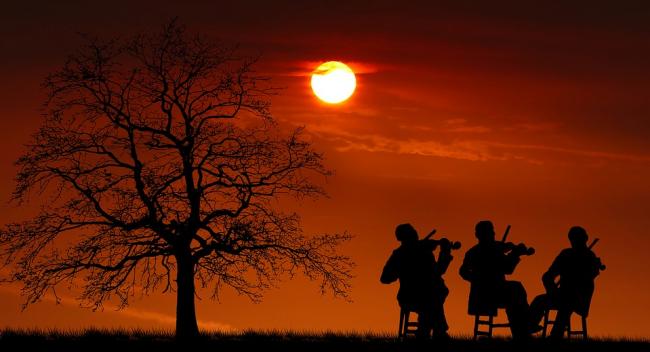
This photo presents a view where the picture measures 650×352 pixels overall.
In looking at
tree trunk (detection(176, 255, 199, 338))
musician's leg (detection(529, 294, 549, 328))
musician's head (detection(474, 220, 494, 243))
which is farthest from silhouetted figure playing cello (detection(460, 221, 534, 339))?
tree trunk (detection(176, 255, 199, 338))

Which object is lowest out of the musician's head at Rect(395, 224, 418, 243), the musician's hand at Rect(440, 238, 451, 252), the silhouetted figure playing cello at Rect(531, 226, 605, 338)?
the silhouetted figure playing cello at Rect(531, 226, 605, 338)

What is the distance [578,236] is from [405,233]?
142 inches

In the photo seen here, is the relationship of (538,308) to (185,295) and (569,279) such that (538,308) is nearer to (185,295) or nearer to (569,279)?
(569,279)

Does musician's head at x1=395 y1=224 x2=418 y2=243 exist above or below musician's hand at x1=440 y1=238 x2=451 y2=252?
above

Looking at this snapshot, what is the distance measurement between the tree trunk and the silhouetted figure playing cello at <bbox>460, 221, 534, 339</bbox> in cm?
1092

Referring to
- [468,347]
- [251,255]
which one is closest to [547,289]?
[468,347]

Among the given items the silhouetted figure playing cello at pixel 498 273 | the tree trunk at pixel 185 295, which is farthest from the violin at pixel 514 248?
the tree trunk at pixel 185 295

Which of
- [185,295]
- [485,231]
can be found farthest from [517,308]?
Result: [185,295]

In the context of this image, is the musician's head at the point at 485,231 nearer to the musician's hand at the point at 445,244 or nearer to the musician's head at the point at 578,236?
the musician's hand at the point at 445,244

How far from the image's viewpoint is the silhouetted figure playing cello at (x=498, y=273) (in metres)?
18.5

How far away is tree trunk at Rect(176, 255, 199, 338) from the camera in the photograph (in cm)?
2753

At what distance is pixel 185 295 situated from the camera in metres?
27.8

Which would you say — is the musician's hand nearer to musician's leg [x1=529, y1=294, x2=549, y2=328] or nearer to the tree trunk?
musician's leg [x1=529, y1=294, x2=549, y2=328]

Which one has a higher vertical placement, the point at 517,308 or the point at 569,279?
the point at 569,279
